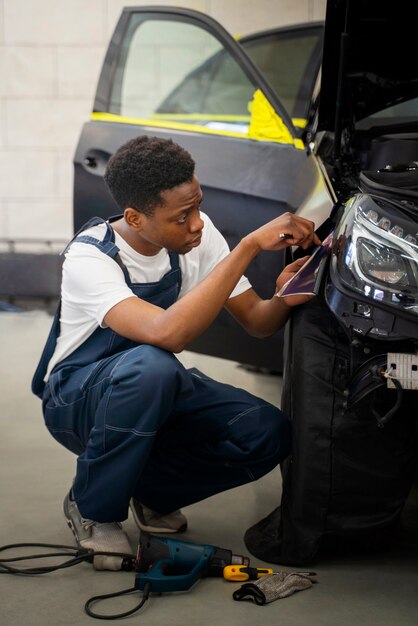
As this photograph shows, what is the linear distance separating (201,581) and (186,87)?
228 cm

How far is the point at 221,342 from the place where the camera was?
3.19 m

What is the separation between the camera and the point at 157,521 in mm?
2521

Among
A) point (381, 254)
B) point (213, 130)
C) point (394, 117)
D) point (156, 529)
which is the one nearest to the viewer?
point (381, 254)

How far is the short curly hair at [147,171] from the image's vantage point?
2299 millimetres

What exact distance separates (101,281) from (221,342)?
0.99 metres

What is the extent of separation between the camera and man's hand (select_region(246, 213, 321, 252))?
2.21 meters

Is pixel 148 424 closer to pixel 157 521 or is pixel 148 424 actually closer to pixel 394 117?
pixel 157 521

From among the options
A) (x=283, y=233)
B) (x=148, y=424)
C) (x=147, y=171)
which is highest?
(x=147, y=171)

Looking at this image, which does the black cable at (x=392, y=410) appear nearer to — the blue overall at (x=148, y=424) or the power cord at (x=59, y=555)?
the blue overall at (x=148, y=424)

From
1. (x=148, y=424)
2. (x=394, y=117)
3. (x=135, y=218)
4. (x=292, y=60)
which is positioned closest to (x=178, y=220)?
(x=135, y=218)

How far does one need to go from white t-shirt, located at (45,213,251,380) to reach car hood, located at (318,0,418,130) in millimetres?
531

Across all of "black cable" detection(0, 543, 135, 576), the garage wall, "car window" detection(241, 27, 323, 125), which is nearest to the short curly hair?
"black cable" detection(0, 543, 135, 576)

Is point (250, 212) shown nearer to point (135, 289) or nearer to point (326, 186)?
point (326, 186)

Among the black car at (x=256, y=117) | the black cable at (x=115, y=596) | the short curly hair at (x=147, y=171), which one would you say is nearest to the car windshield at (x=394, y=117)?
the black car at (x=256, y=117)
